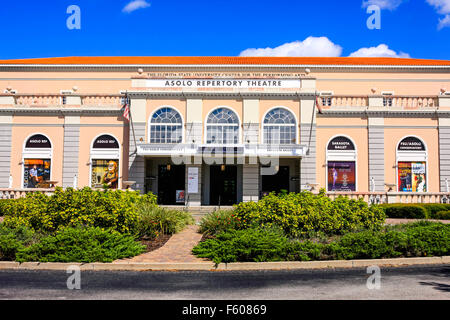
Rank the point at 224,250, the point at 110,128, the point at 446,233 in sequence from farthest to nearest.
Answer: the point at 110,128 < the point at 446,233 < the point at 224,250

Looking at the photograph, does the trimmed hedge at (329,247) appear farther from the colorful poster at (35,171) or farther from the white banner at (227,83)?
the colorful poster at (35,171)

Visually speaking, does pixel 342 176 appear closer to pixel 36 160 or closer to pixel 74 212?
pixel 74 212

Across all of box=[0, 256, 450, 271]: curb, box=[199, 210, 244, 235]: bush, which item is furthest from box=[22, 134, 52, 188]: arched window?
box=[0, 256, 450, 271]: curb

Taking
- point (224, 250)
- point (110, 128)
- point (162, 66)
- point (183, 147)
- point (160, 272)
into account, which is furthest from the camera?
point (162, 66)

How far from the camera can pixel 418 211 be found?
17672mm

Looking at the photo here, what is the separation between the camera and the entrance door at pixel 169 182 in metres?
25.3

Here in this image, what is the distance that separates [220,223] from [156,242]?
2.34m

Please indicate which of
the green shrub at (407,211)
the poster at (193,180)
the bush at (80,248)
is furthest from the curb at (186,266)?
the poster at (193,180)

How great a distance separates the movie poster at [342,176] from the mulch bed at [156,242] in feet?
45.1

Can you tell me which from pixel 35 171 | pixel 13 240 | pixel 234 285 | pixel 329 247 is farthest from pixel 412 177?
pixel 35 171
